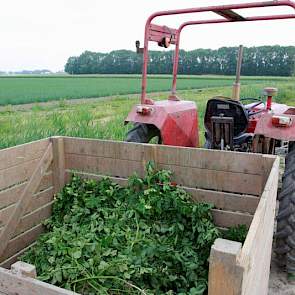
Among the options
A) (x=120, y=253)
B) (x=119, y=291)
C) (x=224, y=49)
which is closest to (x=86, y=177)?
(x=120, y=253)

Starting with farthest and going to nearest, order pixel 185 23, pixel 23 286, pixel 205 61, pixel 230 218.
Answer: pixel 205 61 → pixel 185 23 → pixel 230 218 → pixel 23 286

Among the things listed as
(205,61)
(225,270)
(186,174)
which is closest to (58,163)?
(186,174)

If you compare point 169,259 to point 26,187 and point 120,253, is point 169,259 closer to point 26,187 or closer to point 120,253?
point 120,253

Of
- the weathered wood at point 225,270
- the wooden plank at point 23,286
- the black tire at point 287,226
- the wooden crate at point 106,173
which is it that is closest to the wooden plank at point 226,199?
the wooden crate at point 106,173

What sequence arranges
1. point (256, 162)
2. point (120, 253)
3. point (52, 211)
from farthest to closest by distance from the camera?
1. point (52, 211)
2. point (256, 162)
3. point (120, 253)

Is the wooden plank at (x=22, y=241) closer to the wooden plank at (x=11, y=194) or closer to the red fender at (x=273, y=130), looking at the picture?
the wooden plank at (x=11, y=194)

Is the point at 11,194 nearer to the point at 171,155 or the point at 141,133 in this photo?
the point at 171,155

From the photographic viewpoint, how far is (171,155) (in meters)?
2.43

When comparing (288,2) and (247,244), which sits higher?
(288,2)

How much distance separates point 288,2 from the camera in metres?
2.48

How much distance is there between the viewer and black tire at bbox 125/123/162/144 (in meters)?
3.18

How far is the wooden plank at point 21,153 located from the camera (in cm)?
229

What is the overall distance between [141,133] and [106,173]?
0.69m

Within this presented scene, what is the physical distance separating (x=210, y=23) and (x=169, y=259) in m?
2.21
